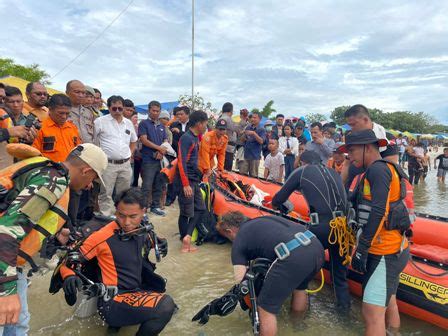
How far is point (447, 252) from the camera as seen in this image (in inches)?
134

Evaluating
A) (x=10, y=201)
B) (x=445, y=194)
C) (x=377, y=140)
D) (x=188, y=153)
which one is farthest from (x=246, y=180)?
(x=445, y=194)

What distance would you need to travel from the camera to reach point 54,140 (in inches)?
135

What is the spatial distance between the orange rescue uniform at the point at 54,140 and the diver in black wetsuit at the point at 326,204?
240cm

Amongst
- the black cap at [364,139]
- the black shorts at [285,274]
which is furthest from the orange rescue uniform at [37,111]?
the black cap at [364,139]

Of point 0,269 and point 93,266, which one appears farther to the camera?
point 93,266

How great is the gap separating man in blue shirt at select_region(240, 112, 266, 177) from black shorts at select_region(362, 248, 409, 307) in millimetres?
4989

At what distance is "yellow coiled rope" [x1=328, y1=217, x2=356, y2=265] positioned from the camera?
279 centimetres

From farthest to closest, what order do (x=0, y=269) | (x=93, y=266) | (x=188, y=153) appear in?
1. (x=188, y=153)
2. (x=93, y=266)
3. (x=0, y=269)

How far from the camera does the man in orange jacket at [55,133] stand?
11.1 feet

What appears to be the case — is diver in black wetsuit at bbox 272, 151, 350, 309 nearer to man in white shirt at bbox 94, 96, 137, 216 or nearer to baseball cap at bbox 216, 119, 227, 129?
baseball cap at bbox 216, 119, 227, 129

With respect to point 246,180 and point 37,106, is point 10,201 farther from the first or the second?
point 246,180

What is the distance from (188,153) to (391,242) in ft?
8.57

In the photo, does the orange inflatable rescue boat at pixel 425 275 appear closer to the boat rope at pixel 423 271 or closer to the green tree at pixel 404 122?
the boat rope at pixel 423 271

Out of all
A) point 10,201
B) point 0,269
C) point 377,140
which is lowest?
point 0,269
